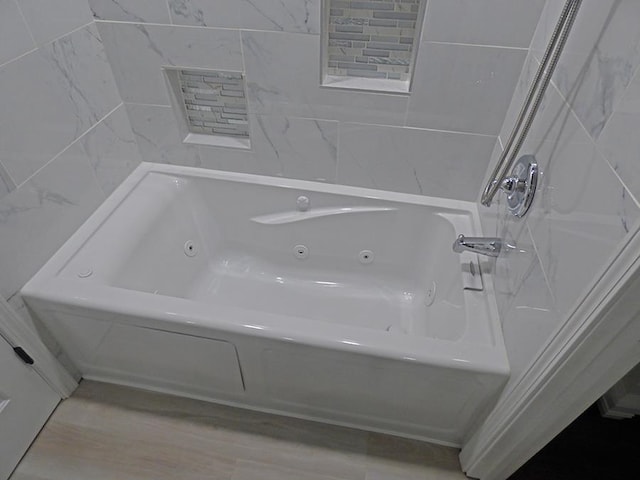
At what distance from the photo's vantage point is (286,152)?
1552 mm

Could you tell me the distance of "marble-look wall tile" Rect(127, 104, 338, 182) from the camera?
A: 58.2 inches

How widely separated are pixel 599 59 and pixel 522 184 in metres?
0.34

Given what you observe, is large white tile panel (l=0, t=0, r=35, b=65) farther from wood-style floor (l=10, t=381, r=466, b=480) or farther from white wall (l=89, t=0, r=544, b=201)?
wood-style floor (l=10, t=381, r=466, b=480)

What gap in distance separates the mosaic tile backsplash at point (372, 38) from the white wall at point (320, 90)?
0.09 meters

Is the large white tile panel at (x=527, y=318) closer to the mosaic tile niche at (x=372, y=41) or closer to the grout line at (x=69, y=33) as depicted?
the mosaic tile niche at (x=372, y=41)

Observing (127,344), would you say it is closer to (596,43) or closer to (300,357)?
(300,357)

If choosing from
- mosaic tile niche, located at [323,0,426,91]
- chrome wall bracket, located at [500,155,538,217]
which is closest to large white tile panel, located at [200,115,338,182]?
mosaic tile niche, located at [323,0,426,91]

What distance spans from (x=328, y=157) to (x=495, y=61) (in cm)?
65

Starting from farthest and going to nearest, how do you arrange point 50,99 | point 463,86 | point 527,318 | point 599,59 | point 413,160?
A: point 413,160 → point 463,86 → point 50,99 → point 527,318 → point 599,59

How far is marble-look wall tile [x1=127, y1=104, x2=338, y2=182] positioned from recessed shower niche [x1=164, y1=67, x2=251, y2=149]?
4 cm

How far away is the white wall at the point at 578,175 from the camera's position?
0.64 meters

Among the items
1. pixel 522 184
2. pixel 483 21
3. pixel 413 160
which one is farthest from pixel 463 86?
pixel 522 184

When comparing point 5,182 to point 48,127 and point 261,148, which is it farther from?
point 261,148

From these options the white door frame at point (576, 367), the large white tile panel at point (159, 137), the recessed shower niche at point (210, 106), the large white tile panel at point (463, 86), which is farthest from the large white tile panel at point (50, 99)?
the white door frame at point (576, 367)
